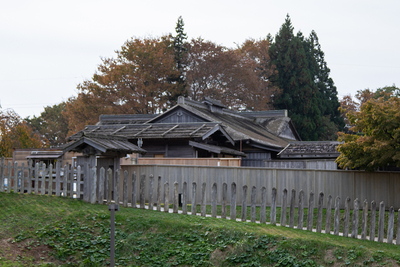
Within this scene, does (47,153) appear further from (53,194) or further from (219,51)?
(219,51)

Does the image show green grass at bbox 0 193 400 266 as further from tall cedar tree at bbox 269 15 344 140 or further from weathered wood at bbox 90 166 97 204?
tall cedar tree at bbox 269 15 344 140

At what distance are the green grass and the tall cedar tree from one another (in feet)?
149

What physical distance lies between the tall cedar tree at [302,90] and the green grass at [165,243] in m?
45.5

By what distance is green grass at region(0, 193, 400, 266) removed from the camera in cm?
1216

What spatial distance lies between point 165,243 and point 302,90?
48672 mm

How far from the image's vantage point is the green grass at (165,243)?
12.2 metres

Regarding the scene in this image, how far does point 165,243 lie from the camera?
43.0ft

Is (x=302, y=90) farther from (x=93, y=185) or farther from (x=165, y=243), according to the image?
(x=165, y=243)

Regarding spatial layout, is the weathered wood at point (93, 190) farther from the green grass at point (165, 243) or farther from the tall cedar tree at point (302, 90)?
the tall cedar tree at point (302, 90)

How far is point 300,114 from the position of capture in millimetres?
58719

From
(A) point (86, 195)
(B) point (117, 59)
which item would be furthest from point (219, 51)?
(A) point (86, 195)

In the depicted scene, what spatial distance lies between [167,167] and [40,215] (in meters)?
6.56

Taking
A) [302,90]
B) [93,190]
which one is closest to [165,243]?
[93,190]

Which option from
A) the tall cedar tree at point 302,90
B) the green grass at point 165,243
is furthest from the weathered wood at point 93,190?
the tall cedar tree at point 302,90
